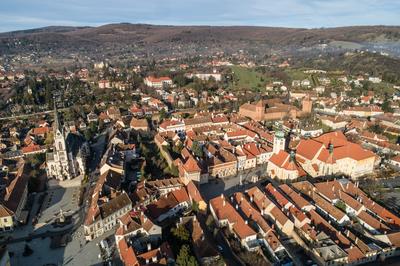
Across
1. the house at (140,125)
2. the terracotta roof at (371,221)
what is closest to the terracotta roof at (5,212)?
the house at (140,125)

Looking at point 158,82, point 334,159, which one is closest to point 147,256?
point 334,159

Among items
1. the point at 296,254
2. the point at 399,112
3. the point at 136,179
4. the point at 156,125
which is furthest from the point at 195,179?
the point at 399,112

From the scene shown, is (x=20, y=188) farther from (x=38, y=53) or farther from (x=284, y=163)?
(x=38, y=53)

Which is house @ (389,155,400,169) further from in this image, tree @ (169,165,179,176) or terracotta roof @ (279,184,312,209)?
tree @ (169,165,179,176)

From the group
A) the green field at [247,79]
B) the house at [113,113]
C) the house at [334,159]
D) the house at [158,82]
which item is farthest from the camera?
the house at [158,82]

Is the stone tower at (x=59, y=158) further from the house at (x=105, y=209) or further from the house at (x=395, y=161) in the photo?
the house at (x=395, y=161)

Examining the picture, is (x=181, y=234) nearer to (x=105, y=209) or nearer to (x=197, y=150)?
(x=105, y=209)

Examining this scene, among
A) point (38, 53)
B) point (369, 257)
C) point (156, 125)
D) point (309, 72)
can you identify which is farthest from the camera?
point (38, 53)
